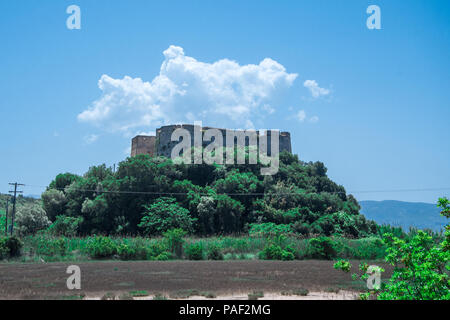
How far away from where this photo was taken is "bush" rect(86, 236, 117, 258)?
22031 mm

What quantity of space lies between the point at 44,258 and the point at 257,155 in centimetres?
2409

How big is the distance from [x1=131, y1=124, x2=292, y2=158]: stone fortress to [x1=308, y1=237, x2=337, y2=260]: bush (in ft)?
89.1

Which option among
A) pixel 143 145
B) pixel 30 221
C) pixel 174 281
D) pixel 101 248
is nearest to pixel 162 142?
pixel 143 145

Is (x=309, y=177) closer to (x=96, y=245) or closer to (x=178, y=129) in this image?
(x=178, y=129)

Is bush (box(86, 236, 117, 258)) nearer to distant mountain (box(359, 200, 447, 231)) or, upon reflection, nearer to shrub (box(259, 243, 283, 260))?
shrub (box(259, 243, 283, 260))

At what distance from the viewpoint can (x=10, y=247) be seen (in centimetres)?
2173

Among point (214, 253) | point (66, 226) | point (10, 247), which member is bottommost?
point (214, 253)

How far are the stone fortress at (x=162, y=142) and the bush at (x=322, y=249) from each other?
89.1 ft

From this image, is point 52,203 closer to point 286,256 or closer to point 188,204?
point 188,204

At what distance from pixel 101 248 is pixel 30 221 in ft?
47.3

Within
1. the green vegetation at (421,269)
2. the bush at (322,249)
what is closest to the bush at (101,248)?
the bush at (322,249)

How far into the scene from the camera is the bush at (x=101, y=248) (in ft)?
72.3

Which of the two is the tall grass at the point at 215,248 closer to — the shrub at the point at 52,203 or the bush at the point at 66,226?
the bush at the point at 66,226
